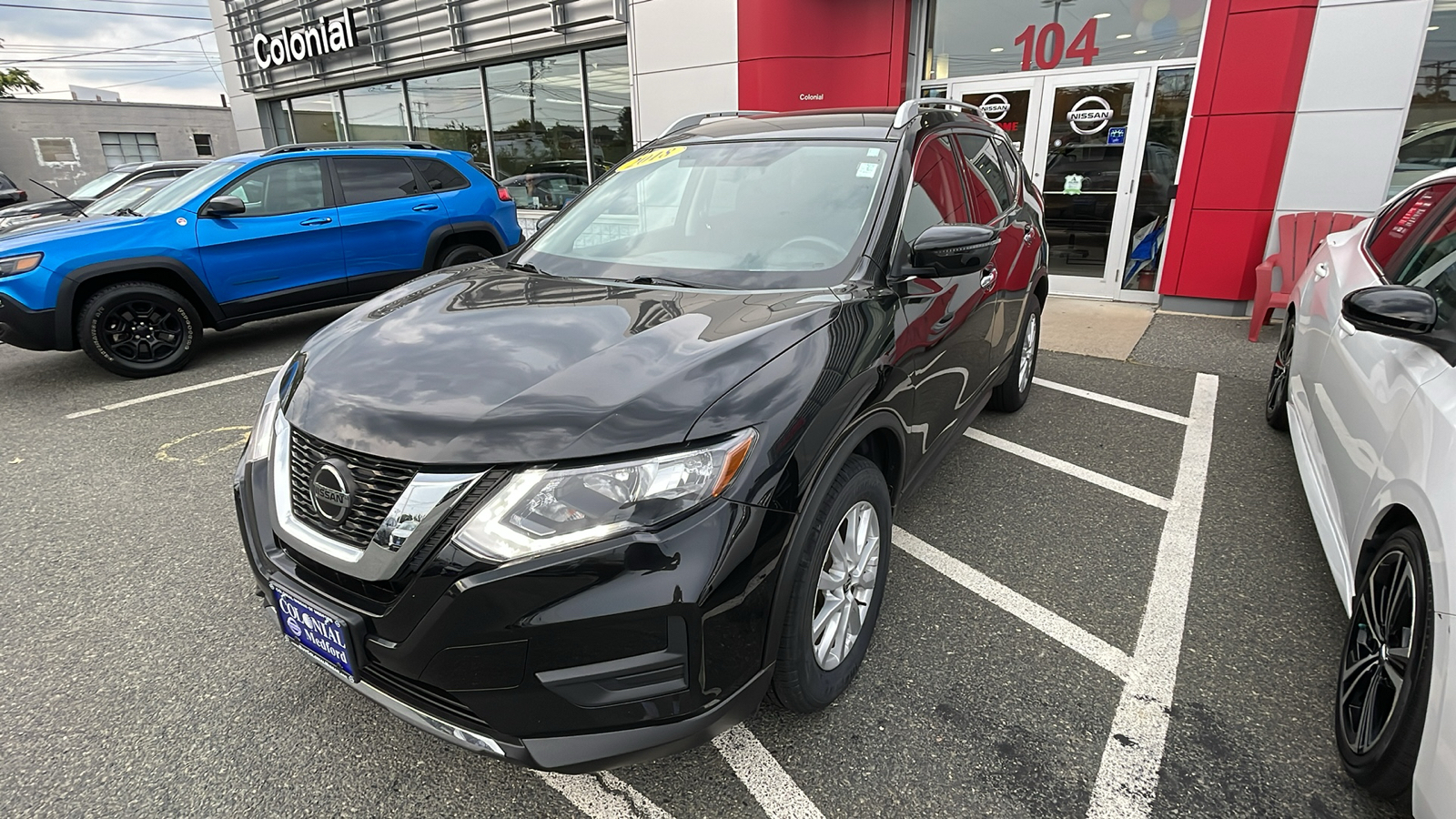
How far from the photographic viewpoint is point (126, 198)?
7074mm

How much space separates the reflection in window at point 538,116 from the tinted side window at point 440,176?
4808 millimetres

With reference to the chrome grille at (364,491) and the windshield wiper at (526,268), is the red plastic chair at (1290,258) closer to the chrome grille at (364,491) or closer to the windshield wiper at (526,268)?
the windshield wiper at (526,268)

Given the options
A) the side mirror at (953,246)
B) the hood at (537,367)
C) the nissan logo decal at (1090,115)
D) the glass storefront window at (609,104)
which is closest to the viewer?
the hood at (537,367)

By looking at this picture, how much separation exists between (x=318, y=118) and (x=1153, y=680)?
62.9ft

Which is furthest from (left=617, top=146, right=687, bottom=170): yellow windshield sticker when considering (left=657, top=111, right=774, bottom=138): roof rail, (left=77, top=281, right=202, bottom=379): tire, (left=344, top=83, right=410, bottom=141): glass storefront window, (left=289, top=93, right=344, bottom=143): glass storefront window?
(left=289, top=93, right=344, bottom=143): glass storefront window

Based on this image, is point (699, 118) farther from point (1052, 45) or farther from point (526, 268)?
point (1052, 45)

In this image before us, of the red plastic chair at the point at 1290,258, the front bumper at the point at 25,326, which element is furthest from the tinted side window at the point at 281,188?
the red plastic chair at the point at 1290,258

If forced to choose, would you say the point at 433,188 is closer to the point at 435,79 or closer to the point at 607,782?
the point at 607,782

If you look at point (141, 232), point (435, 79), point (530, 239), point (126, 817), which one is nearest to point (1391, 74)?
point (530, 239)

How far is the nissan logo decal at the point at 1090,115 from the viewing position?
303 inches

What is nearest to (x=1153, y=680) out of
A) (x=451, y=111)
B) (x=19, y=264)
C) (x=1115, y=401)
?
(x=1115, y=401)

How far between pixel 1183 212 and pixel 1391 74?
1740 millimetres

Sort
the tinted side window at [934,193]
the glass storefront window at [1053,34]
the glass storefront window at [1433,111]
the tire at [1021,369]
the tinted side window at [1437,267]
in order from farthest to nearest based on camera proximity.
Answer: the glass storefront window at [1053,34] < the glass storefront window at [1433,111] < the tire at [1021,369] < the tinted side window at [934,193] < the tinted side window at [1437,267]

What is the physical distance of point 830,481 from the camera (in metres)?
1.97
